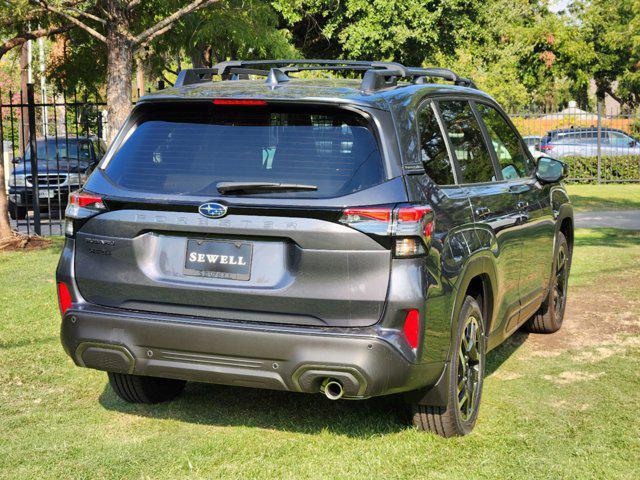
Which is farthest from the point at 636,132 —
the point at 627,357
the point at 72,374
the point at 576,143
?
the point at 72,374

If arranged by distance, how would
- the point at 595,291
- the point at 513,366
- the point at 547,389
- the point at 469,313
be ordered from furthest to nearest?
the point at 595,291
the point at 513,366
the point at 547,389
the point at 469,313

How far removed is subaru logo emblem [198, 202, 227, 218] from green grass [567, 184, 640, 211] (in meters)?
16.1

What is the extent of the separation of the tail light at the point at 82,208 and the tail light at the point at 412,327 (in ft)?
5.17

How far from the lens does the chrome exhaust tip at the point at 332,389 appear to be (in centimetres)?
435

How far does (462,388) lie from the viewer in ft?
16.6

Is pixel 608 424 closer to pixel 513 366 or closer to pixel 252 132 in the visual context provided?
pixel 513 366

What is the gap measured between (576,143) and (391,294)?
2571 centimetres

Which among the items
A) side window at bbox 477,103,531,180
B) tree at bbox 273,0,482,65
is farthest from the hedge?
side window at bbox 477,103,531,180

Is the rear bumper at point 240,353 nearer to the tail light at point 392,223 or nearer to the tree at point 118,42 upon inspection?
the tail light at point 392,223

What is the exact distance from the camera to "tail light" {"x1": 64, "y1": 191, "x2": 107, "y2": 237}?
474 cm

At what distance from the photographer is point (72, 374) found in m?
6.34

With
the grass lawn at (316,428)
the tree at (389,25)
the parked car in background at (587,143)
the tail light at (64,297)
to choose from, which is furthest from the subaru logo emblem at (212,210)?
the parked car in background at (587,143)

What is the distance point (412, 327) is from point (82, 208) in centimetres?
175

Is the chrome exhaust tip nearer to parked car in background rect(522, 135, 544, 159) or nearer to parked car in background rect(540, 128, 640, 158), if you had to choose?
parked car in background rect(540, 128, 640, 158)
